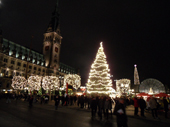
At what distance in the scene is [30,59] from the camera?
85812mm

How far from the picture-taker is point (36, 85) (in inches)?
1917

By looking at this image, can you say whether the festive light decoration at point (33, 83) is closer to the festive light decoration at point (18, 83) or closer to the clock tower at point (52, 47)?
the festive light decoration at point (18, 83)

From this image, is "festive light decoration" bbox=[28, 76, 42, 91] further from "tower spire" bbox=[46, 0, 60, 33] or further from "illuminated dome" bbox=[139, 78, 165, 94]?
"illuminated dome" bbox=[139, 78, 165, 94]

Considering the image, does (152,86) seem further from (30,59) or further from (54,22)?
(54,22)

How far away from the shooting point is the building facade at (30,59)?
6588cm

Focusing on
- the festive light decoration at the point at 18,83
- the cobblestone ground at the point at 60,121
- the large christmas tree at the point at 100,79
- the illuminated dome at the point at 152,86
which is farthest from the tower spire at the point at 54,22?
the cobblestone ground at the point at 60,121

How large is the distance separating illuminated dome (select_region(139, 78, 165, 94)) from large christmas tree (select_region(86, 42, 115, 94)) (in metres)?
59.3

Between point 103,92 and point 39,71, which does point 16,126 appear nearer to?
point 103,92

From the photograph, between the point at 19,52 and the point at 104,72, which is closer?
the point at 104,72

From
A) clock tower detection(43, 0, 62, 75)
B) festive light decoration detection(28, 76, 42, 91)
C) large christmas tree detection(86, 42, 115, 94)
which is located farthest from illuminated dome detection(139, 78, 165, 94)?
festive light decoration detection(28, 76, 42, 91)

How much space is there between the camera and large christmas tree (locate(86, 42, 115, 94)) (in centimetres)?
2991

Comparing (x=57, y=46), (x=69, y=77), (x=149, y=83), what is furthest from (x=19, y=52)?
(x=149, y=83)

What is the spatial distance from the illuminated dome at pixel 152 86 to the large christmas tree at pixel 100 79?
Answer: 5933 cm

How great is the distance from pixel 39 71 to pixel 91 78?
208 ft
